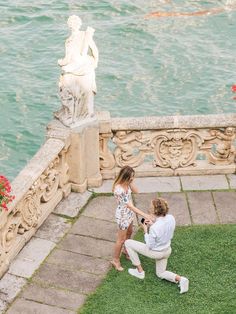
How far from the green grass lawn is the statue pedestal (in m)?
1.59

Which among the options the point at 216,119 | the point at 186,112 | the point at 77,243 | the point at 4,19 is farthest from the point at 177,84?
the point at 77,243

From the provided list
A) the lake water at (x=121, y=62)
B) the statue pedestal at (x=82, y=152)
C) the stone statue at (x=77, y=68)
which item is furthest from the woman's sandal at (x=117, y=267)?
the lake water at (x=121, y=62)

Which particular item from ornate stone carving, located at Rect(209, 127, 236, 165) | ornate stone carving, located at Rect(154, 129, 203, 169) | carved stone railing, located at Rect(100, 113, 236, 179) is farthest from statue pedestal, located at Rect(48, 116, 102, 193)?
ornate stone carving, located at Rect(209, 127, 236, 165)

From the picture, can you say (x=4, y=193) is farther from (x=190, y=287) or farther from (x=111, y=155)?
(x=111, y=155)

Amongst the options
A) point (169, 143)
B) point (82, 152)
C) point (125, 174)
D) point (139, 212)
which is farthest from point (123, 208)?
point (169, 143)

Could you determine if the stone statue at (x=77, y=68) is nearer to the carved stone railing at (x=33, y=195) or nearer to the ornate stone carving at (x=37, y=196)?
the carved stone railing at (x=33, y=195)

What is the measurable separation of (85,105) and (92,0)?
750 inches

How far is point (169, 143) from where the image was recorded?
1130 cm

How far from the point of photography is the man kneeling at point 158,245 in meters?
8.60

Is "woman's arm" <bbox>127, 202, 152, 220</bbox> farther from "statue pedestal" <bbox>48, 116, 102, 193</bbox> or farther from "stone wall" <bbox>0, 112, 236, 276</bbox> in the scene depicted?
"statue pedestal" <bbox>48, 116, 102, 193</bbox>

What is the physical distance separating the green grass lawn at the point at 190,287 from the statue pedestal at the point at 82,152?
5.21ft

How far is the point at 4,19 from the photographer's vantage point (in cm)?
2652

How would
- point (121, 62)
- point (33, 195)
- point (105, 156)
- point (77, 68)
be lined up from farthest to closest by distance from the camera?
point (121, 62) → point (105, 156) → point (77, 68) → point (33, 195)

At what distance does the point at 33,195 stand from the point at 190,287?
2.55m
